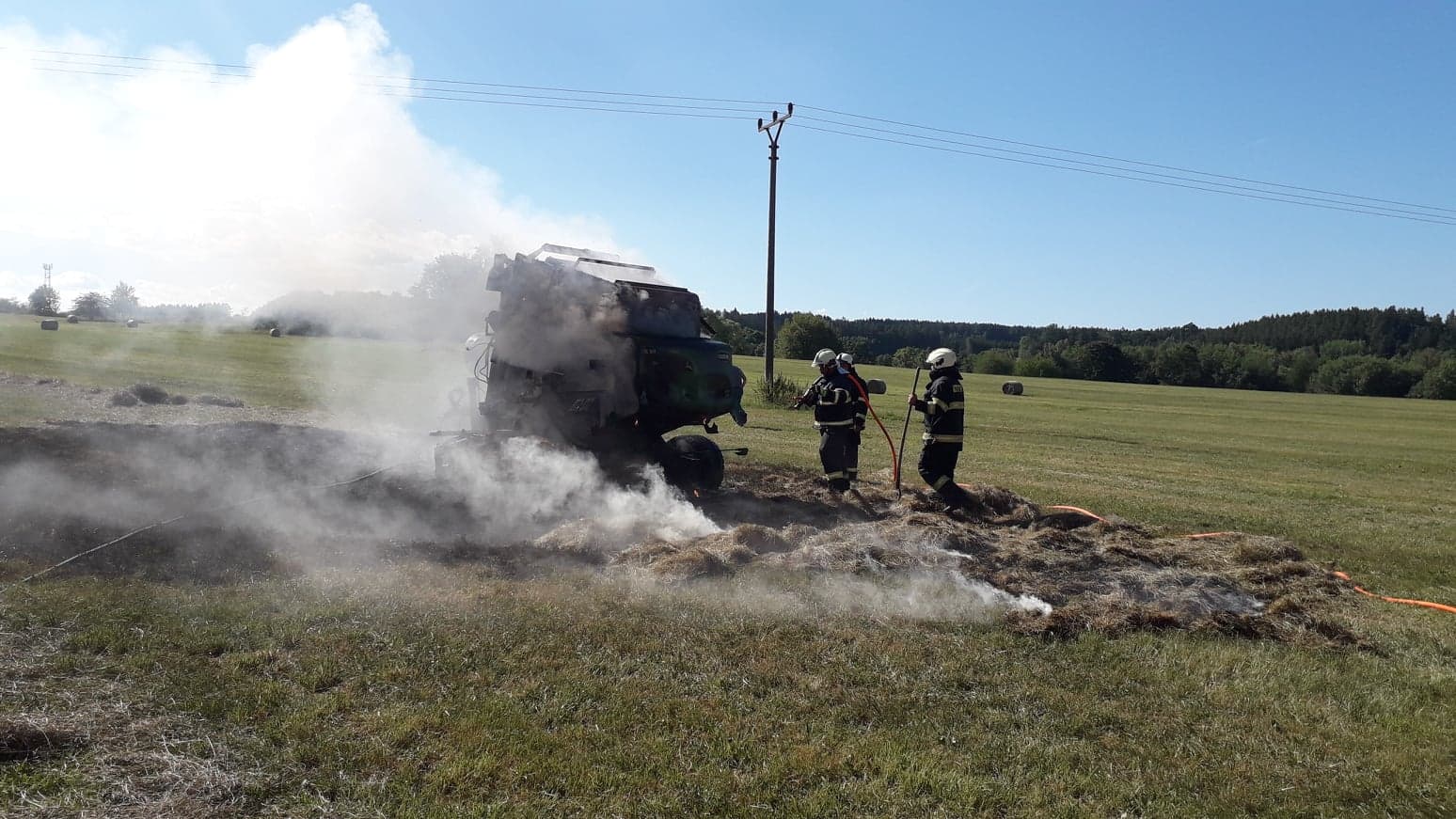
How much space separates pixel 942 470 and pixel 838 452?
138cm

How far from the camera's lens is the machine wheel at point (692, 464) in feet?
35.9

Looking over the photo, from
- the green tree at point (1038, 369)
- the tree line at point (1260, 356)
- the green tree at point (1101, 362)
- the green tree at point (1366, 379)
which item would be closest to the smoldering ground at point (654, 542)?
the tree line at point (1260, 356)

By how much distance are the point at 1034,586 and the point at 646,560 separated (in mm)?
3346

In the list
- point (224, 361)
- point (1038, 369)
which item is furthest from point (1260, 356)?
point (224, 361)

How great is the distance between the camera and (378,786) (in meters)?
3.84

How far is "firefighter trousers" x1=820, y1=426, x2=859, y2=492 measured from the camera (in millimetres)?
11617

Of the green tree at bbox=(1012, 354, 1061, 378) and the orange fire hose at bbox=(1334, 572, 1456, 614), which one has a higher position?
the green tree at bbox=(1012, 354, 1061, 378)

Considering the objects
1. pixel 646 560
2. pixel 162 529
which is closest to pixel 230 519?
pixel 162 529

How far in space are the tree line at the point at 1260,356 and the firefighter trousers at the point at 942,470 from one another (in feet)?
148

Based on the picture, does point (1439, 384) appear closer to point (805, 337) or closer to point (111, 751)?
point (805, 337)

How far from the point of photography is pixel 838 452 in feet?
38.1

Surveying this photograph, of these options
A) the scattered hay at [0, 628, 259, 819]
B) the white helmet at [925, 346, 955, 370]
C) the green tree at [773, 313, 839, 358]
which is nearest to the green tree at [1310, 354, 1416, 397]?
the green tree at [773, 313, 839, 358]

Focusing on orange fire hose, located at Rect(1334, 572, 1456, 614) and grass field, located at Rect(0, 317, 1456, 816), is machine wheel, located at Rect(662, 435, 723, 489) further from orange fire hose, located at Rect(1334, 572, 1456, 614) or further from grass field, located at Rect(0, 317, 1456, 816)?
orange fire hose, located at Rect(1334, 572, 1456, 614)

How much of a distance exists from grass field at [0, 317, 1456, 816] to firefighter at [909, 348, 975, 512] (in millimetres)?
4344
